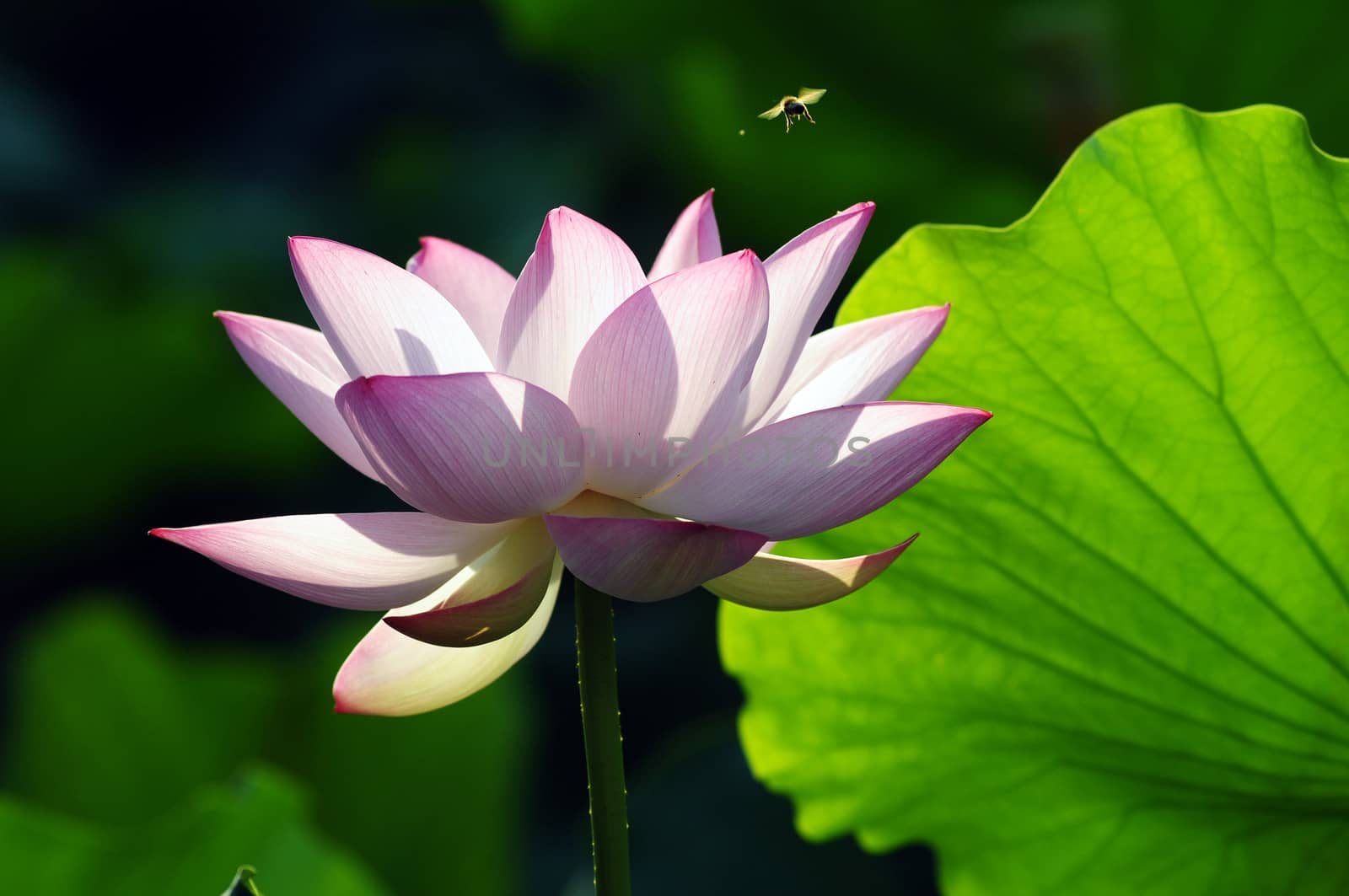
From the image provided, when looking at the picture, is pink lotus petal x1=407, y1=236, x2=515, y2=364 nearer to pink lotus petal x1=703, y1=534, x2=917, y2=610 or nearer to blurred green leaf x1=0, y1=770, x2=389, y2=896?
pink lotus petal x1=703, y1=534, x2=917, y2=610

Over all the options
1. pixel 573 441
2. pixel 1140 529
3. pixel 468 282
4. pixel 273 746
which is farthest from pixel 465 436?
pixel 273 746

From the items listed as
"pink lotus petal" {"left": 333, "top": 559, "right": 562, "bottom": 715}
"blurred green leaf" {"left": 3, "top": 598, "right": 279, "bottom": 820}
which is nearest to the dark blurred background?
"blurred green leaf" {"left": 3, "top": 598, "right": 279, "bottom": 820}

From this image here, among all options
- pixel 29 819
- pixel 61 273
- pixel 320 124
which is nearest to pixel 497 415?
Answer: pixel 29 819

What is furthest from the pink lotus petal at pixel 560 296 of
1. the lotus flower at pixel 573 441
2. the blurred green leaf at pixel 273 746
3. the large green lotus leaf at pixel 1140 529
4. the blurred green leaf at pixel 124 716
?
the blurred green leaf at pixel 124 716

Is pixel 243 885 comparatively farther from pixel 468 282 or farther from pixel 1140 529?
pixel 1140 529

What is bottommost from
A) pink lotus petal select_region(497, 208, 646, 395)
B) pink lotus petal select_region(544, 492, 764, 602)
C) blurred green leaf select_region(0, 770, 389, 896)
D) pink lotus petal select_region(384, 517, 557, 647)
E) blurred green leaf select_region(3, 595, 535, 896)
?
blurred green leaf select_region(3, 595, 535, 896)

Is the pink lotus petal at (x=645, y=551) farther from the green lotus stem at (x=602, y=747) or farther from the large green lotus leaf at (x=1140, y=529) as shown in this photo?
the large green lotus leaf at (x=1140, y=529)

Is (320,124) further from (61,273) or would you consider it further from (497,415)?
(497,415)
